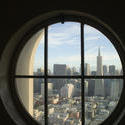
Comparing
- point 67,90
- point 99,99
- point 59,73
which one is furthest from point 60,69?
point 99,99

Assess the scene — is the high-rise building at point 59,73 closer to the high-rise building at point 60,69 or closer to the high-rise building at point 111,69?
the high-rise building at point 60,69

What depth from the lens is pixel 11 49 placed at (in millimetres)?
1852

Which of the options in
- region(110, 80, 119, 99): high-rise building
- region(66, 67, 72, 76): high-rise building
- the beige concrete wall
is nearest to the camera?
region(110, 80, 119, 99): high-rise building

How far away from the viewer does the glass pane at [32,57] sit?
6.15 ft

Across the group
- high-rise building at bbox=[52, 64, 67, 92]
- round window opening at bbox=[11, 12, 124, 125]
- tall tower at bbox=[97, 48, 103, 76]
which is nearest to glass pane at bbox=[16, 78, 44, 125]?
round window opening at bbox=[11, 12, 124, 125]

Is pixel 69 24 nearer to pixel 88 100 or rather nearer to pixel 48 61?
pixel 48 61

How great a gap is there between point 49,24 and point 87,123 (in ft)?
2.97

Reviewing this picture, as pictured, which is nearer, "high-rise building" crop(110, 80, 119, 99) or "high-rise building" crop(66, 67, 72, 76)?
"high-rise building" crop(110, 80, 119, 99)

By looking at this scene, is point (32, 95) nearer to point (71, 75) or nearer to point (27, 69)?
point (27, 69)

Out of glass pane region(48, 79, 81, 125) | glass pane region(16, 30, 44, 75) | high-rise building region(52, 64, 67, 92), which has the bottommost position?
glass pane region(48, 79, 81, 125)

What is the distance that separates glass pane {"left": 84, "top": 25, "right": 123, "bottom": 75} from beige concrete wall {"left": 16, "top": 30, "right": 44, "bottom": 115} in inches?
17.5

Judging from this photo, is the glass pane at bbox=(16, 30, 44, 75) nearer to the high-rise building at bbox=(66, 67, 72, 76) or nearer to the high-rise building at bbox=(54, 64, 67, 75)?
the high-rise building at bbox=(54, 64, 67, 75)

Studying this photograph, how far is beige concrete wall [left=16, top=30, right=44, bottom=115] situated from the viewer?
76.2 inches

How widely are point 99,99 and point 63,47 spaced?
0.54m
